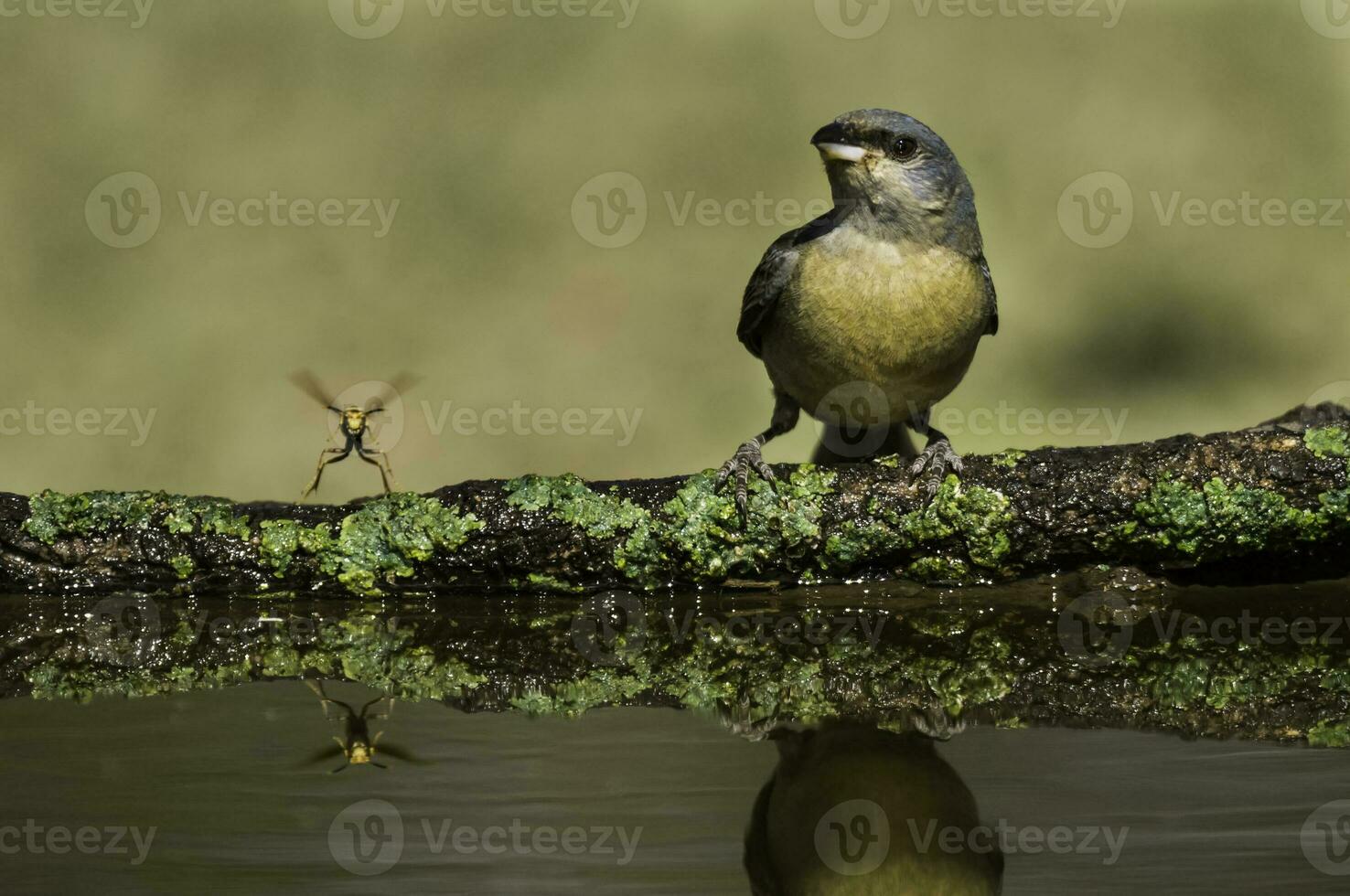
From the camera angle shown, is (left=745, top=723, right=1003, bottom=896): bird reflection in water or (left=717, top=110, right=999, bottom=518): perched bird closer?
(left=745, top=723, right=1003, bottom=896): bird reflection in water

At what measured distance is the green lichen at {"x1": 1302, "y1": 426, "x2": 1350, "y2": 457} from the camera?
3439 mm

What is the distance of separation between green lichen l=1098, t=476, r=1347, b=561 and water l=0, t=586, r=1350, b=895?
0.75 metres

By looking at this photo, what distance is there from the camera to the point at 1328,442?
3465 millimetres

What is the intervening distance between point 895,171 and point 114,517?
2.21 meters

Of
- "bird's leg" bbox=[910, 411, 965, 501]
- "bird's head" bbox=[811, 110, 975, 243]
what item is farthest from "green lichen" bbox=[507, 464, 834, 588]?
"bird's head" bbox=[811, 110, 975, 243]

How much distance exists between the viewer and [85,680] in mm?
2877

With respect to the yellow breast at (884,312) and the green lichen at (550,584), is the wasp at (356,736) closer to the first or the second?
the green lichen at (550,584)

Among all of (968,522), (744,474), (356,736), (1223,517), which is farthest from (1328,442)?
(356,736)

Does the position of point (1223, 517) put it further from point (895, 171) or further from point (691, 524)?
point (895, 171)

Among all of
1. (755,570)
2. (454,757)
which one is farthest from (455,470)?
(454,757)

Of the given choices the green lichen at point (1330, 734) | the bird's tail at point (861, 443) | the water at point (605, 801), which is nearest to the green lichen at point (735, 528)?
the water at point (605, 801)

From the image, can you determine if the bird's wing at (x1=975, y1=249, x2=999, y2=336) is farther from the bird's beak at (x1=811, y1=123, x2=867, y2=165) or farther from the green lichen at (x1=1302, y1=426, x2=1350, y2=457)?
the green lichen at (x1=1302, y1=426, x2=1350, y2=457)

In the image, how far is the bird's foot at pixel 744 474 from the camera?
356 cm

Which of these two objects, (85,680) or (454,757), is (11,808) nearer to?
(454,757)
